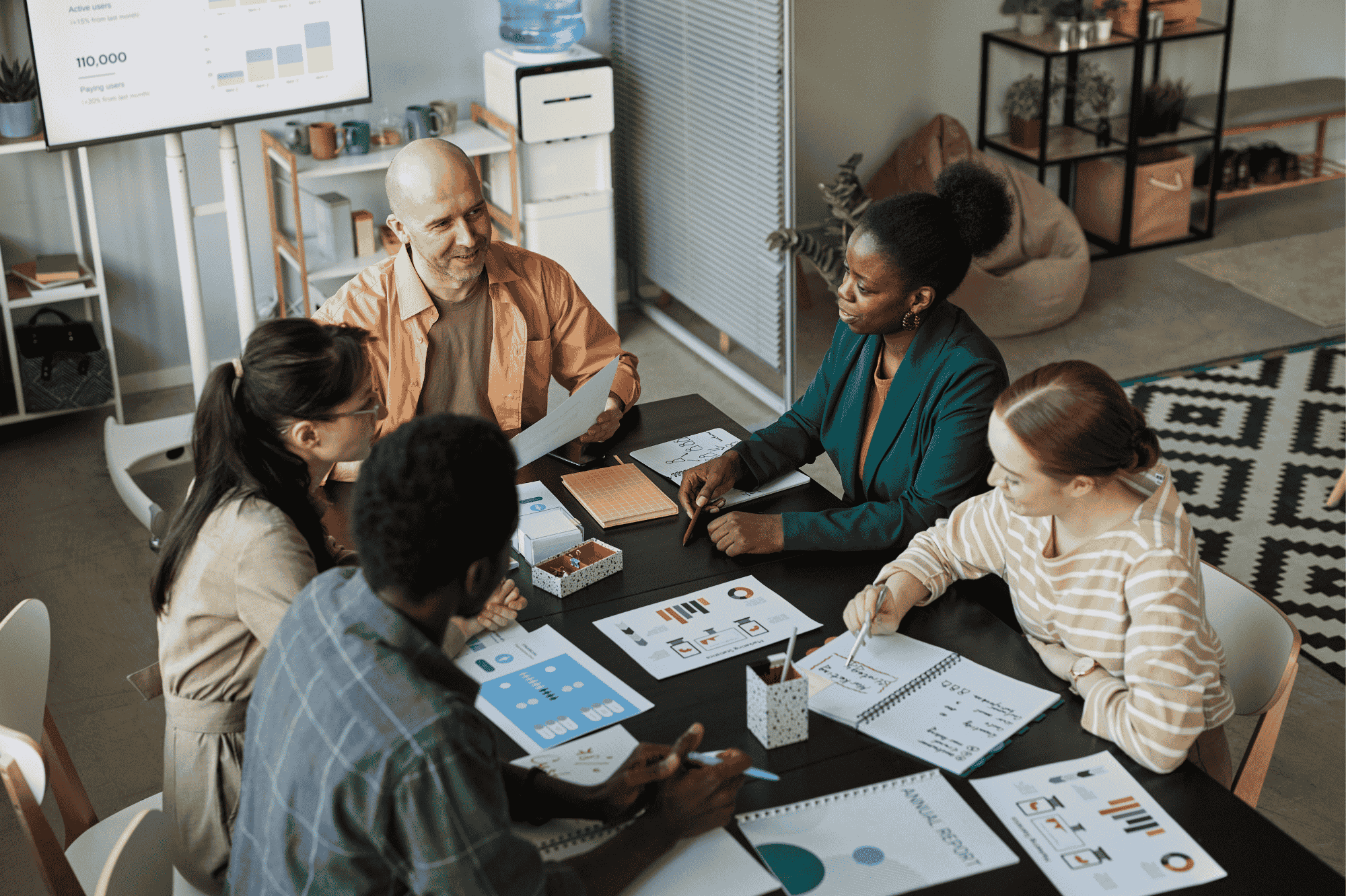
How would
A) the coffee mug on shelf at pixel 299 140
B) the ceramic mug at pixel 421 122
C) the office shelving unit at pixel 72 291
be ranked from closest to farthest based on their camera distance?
the office shelving unit at pixel 72 291
the coffee mug on shelf at pixel 299 140
the ceramic mug at pixel 421 122

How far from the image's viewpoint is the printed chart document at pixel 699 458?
7.55 feet

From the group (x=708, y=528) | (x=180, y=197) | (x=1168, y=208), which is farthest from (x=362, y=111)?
(x=1168, y=208)

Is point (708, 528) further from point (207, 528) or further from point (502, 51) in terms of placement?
point (502, 51)

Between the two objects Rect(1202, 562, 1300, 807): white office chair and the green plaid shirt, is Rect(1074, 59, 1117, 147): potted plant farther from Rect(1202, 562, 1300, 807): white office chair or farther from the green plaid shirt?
the green plaid shirt

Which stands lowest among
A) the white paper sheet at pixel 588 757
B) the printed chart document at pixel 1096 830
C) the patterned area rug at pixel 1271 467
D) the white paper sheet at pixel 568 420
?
the patterned area rug at pixel 1271 467

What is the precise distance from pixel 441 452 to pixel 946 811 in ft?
2.50

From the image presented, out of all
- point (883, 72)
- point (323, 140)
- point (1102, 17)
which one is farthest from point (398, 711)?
point (1102, 17)

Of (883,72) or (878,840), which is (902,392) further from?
(883,72)

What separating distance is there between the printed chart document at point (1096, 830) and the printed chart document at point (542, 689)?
50 centimetres

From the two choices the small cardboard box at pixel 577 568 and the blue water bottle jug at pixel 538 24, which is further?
the blue water bottle jug at pixel 538 24

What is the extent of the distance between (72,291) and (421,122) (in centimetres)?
135

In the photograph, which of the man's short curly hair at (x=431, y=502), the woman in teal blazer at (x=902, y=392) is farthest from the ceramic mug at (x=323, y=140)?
the man's short curly hair at (x=431, y=502)

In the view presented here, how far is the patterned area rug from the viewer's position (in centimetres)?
338

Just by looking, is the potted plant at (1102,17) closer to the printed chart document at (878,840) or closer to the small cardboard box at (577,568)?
the small cardboard box at (577,568)
